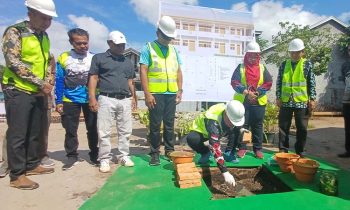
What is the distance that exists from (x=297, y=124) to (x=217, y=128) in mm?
1894

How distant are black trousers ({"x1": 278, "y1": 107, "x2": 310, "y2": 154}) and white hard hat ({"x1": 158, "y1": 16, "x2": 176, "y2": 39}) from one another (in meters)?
2.37

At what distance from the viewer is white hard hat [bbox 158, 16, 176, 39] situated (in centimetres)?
436

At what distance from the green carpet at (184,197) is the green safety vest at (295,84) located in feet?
4.59

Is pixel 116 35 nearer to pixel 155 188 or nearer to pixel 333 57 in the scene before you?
pixel 155 188

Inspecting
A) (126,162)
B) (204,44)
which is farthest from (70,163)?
(204,44)

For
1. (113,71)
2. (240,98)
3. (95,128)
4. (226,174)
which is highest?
(113,71)

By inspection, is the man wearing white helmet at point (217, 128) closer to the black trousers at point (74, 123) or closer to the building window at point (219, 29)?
the black trousers at point (74, 123)

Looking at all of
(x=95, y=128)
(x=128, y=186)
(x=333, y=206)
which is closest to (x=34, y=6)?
(x=95, y=128)

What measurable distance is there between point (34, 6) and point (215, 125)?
2.75 meters

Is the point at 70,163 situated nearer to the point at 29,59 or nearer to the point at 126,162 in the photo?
the point at 126,162

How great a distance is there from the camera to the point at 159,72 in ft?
14.9

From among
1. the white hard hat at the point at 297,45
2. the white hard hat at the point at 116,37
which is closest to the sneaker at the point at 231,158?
the white hard hat at the point at 297,45

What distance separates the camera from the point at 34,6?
3.56 m

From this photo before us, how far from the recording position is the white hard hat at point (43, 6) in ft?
11.7
